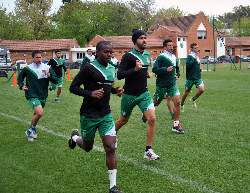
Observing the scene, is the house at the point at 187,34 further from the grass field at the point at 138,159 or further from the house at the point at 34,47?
the grass field at the point at 138,159

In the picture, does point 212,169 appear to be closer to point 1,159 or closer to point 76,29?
point 1,159

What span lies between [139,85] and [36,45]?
67.6 metres

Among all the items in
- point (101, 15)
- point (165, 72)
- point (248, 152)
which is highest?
point (101, 15)

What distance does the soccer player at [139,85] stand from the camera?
8.09m

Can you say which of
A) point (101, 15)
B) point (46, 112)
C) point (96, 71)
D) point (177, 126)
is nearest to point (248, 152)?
point (177, 126)

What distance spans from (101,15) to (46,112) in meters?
71.7

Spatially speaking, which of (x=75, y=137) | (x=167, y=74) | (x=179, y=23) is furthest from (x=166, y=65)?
(x=179, y=23)

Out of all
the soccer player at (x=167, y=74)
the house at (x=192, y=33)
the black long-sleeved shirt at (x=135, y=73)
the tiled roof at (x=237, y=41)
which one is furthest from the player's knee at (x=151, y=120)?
the tiled roof at (x=237, y=41)

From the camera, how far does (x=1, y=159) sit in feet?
27.9

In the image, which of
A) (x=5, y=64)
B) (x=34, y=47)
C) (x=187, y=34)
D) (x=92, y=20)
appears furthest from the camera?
(x=187, y=34)

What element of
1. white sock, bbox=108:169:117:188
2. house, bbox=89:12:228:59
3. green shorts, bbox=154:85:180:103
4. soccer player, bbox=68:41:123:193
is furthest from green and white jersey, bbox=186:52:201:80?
house, bbox=89:12:228:59

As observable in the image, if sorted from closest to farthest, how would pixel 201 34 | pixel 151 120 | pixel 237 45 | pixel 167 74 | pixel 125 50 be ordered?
pixel 151 120
pixel 167 74
pixel 125 50
pixel 201 34
pixel 237 45

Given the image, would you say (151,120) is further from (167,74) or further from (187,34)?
(187,34)

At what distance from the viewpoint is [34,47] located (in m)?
73.3
